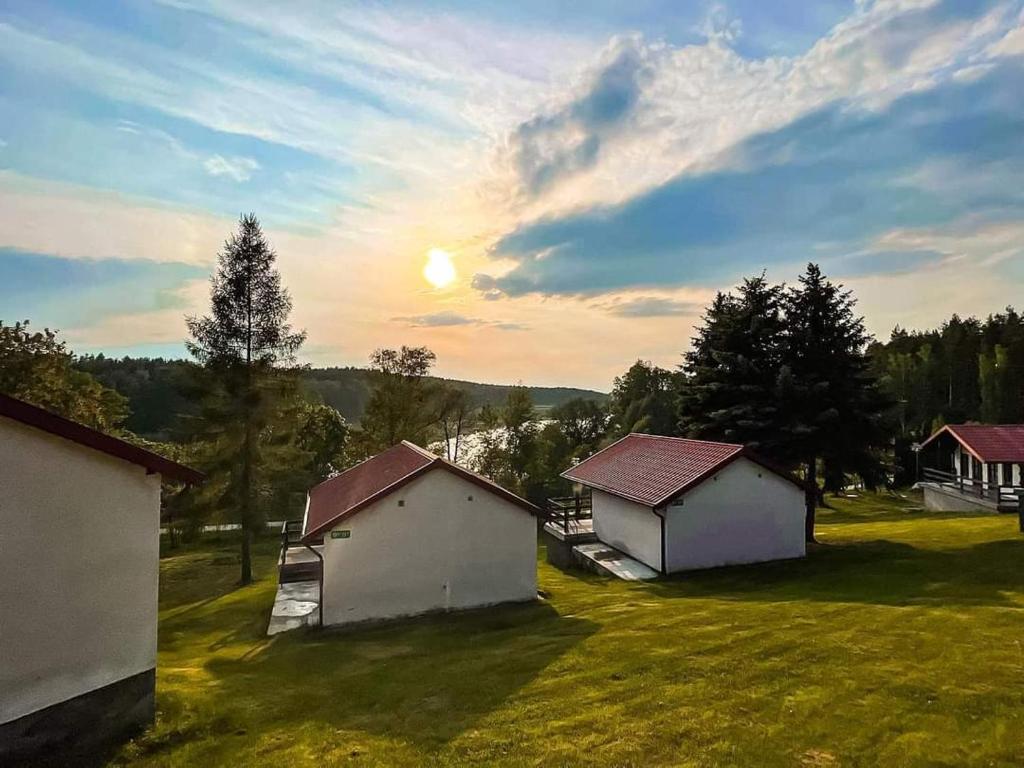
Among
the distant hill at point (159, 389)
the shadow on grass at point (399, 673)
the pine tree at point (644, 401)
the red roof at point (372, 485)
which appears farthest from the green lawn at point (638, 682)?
the pine tree at point (644, 401)

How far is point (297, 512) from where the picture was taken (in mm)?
50062

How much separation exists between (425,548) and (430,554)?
0.22 metres

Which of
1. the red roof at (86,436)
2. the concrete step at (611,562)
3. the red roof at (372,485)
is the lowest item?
the concrete step at (611,562)

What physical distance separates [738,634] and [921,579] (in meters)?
9.07

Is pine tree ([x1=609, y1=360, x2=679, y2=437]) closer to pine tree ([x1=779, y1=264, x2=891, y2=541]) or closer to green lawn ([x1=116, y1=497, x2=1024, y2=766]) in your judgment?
pine tree ([x1=779, y1=264, x2=891, y2=541])

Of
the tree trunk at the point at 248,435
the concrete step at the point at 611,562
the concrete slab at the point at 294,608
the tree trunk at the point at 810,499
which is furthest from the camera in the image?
the tree trunk at the point at 248,435

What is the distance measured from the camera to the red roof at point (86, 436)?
7.70 m

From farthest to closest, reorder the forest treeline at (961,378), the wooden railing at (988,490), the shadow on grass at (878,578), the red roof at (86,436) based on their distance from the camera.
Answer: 1. the forest treeline at (961,378)
2. the wooden railing at (988,490)
3. the shadow on grass at (878,578)
4. the red roof at (86,436)

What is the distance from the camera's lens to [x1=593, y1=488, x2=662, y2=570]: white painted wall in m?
22.1

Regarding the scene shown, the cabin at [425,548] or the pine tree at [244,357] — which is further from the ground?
the pine tree at [244,357]

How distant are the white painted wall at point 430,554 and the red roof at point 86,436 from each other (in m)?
7.80

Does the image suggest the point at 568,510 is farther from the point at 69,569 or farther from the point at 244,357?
the point at 69,569

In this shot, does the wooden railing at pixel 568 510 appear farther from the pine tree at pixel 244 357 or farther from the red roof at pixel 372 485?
the pine tree at pixel 244 357

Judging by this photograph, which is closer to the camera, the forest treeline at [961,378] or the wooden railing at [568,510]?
the wooden railing at [568,510]
